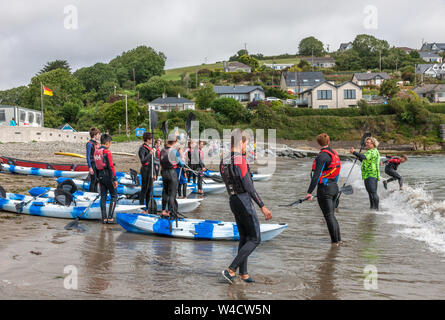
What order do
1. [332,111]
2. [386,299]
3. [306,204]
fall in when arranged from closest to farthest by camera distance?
[386,299]
[306,204]
[332,111]

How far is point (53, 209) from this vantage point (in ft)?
31.7

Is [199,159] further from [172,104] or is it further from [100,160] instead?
[172,104]

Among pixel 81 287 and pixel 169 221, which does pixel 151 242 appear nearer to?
pixel 169 221

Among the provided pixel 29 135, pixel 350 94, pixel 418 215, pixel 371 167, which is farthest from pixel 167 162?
pixel 350 94

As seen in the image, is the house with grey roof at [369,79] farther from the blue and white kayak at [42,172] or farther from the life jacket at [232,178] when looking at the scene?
the life jacket at [232,178]

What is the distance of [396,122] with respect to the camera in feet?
201

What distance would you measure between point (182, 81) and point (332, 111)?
3897 centimetres

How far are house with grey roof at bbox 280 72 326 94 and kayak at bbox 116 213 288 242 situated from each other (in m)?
80.0

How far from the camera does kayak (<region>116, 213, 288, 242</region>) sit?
25.4 ft

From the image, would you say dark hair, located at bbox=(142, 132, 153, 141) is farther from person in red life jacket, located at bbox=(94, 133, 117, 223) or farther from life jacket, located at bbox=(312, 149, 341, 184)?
life jacket, located at bbox=(312, 149, 341, 184)

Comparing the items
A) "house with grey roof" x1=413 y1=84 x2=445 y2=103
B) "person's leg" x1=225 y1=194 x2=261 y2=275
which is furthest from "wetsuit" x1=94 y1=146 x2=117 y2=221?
"house with grey roof" x1=413 y1=84 x2=445 y2=103

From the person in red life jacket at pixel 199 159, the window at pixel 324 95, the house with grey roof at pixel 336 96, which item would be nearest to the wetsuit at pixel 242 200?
the person in red life jacket at pixel 199 159

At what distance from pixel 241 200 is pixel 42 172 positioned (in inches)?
503
